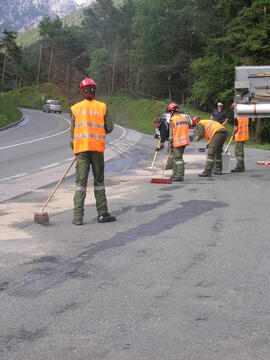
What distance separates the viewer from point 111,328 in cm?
366

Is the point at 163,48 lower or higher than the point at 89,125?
higher

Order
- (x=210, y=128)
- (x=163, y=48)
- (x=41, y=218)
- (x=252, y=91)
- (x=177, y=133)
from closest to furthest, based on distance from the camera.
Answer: (x=41, y=218)
(x=177, y=133)
(x=210, y=128)
(x=252, y=91)
(x=163, y=48)

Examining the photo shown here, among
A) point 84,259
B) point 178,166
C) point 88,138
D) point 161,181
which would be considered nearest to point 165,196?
point 161,181

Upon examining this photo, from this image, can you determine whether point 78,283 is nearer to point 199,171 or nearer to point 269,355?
point 269,355

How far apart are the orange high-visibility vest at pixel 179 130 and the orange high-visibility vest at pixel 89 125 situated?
5294 mm

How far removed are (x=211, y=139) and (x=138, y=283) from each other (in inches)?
358

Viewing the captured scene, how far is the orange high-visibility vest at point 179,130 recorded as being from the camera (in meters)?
12.6

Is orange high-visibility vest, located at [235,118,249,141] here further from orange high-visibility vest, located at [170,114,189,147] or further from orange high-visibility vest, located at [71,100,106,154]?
orange high-visibility vest, located at [71,100,106,154]

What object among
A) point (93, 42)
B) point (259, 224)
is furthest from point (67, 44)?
point (259, 224)

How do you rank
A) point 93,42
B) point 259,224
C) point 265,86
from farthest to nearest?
point 93,42 → point 265,86 → point 259,224

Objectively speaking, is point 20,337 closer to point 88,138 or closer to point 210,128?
point 88,138

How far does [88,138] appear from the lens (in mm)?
7441

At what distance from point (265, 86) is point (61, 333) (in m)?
11.6

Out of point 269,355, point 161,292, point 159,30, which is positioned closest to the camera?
point 269,355
